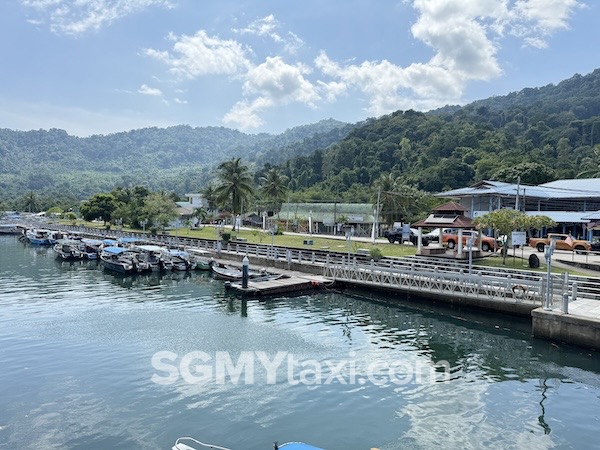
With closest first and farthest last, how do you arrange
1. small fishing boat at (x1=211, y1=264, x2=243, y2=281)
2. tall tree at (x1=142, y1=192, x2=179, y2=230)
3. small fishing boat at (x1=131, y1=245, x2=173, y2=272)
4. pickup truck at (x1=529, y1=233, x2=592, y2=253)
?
pickup truck at (x1=529, y1=233, x2=592, y2=253) → small fishing boat at (x1=211, y1=264, x2=243, y2=281) → small fishing boat at (x1=131, y1=245, x2=173, y2=272) → tall tree at (x1=142, y1=192, x2=179, y2=230)

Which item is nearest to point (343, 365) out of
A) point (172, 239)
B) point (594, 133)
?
point (172, 239)

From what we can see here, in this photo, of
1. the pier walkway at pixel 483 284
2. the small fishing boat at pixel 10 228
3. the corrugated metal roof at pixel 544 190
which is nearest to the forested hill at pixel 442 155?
the corrugated metal roof at pixel 544 190

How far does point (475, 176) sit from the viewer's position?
10588 centimetres

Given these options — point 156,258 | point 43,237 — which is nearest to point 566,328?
point 156,258

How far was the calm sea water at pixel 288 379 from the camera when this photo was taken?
597 inches

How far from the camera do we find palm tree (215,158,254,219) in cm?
7275

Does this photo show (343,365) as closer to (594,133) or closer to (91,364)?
(91,364)

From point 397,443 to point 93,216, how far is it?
335ft

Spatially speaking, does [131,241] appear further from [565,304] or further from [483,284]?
[565,304]

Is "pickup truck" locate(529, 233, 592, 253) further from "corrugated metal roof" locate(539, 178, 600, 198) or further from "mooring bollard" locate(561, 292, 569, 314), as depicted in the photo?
"mooring bollard" locate(561, 292, 569, 314)

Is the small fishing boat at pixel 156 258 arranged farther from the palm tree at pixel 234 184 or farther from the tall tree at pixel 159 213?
the tall tree at pixel 159 213

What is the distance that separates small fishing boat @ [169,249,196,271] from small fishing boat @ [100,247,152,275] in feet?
8.94

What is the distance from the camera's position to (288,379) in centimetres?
1953

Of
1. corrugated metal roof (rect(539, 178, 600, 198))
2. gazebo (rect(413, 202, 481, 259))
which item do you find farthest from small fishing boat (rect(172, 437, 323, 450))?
corrugated metal roof (rect(539, 178, 600, 198))
